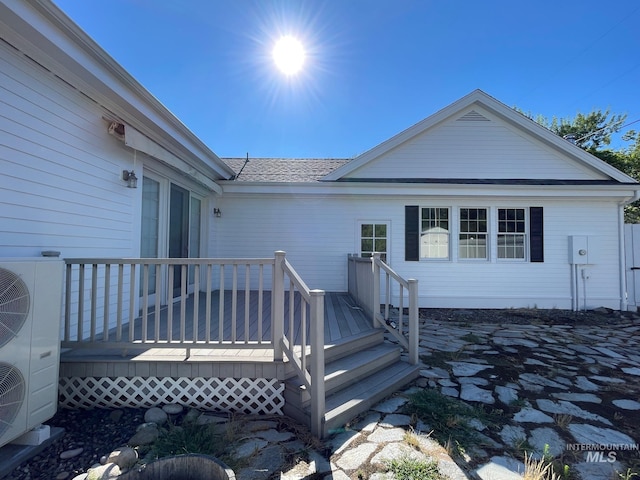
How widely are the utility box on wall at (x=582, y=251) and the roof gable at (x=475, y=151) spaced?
1.53 meters

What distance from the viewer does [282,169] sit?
8367 mm

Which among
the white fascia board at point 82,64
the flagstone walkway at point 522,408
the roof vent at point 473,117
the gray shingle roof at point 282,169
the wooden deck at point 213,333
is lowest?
the flagstone walkway at point 522,408

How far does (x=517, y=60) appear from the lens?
374 inches

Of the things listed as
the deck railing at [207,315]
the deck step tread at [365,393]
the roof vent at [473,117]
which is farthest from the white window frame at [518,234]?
the deck railing at [207,315]

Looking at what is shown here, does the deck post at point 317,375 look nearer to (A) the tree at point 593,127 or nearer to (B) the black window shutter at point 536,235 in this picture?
(B) the black window shutter at point 536,235

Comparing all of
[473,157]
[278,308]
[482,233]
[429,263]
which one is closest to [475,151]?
[473,157]

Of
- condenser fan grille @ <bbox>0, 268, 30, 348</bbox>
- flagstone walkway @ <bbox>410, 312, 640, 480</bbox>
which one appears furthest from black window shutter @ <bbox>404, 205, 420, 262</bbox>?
condenser fan grille @ <bbox>0, 268, 30, 348</bbox>

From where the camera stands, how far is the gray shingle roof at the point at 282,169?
755 centimetres

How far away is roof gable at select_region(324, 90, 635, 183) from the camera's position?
728cm

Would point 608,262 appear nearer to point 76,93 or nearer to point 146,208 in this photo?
point 146,208

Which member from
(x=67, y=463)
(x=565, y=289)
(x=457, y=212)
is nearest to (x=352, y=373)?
(x=67, y=463)

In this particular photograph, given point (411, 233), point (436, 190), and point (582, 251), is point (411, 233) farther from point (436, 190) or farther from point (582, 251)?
point (582, 251)

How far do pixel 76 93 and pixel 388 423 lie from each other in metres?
4.45

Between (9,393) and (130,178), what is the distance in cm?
280
